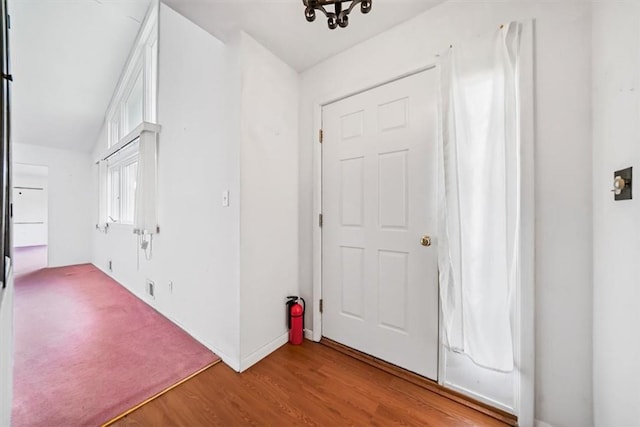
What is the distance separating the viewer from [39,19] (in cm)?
285

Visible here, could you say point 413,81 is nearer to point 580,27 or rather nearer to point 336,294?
point 580,27

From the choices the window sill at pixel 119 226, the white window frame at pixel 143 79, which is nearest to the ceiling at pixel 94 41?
the white window frame at pixel 143 79

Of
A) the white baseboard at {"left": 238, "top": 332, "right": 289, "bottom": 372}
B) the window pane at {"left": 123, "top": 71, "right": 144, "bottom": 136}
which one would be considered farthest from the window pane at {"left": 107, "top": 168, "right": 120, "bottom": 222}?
the white baseboard at {"left": 238, "top": 332, "right": 289, "bottom": 372}

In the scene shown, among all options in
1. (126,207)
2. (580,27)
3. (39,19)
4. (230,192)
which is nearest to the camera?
(580,27)

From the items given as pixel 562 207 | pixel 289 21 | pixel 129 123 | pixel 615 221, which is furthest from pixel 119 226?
pixel 615 221

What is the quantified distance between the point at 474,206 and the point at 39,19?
5.08 metres

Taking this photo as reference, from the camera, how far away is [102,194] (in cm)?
451

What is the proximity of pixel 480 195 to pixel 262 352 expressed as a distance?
1.86 metres

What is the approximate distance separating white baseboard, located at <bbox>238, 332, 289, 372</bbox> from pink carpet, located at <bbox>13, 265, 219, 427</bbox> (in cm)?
30

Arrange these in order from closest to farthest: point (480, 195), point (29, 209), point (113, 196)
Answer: point (480, 195) < point (113, 196) < point (29, 209)

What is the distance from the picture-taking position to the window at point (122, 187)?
3.53 m

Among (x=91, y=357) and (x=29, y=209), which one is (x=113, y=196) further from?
(x=29, y=209)

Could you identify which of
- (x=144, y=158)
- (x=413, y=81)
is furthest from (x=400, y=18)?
(x=144, y=158)

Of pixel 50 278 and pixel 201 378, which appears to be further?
pixel 50 278
